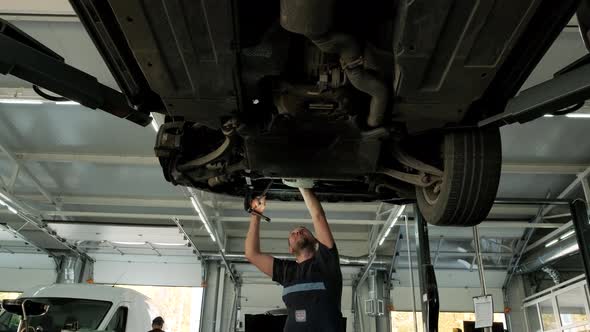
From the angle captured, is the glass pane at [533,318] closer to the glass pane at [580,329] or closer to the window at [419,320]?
the window at [419,320]

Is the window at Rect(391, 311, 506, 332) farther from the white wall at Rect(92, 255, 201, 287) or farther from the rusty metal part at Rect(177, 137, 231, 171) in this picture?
the rusty metal part at Rect(177, 137, 231, 171)

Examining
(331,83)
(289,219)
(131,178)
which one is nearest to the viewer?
(331,83)

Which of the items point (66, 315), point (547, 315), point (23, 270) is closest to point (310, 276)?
point (66, 315)

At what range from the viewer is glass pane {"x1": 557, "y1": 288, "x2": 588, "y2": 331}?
895 centimetres

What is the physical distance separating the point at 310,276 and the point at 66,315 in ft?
15.2

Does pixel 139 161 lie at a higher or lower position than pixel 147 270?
higher

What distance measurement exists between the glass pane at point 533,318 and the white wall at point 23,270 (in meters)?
11.2

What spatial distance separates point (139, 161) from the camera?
7.19m

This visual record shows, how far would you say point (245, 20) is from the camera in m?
1.93

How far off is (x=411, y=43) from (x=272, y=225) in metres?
9.02

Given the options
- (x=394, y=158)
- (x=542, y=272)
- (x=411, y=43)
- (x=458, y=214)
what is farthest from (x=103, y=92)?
(x=542, y=272)

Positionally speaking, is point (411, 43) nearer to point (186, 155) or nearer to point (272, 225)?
point (186, 155)

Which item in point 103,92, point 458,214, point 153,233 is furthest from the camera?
point 153,233

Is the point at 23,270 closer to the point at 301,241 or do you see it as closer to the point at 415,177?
the point at 301,241
